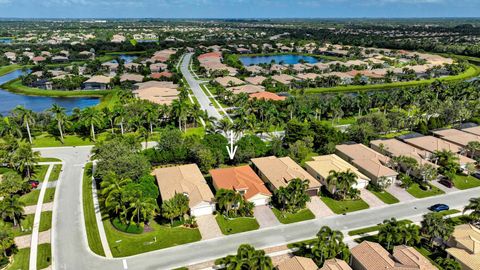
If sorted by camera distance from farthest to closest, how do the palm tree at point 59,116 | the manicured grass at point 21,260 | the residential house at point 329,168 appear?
1. the palm tree at point 59,116
2. the residential house at point 329,168
3. the manicured grass at point 21,260

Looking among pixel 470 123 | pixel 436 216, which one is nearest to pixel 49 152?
pixel 436 216

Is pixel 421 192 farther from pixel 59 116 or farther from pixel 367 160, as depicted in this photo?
pixel 59 116

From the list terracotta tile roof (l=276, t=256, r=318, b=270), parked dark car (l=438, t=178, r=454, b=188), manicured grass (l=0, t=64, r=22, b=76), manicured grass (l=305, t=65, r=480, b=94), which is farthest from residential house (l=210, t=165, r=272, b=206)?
manicured grass (l=0, t=64, r=22, b=76)

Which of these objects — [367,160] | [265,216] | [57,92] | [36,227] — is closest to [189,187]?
[265,216]

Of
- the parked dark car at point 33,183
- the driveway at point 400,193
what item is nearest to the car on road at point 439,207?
the driveway at point 400,193

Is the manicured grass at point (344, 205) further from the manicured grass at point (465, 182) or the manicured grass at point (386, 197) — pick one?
the manicured grass at point (465, 182)

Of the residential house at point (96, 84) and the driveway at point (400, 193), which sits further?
the residential house at point (96, 84)

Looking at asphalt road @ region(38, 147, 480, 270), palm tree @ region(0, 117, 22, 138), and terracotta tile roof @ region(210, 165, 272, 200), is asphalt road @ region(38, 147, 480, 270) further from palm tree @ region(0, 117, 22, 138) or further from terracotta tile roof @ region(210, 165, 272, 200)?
palm tree @ region(0, 117, 22, 138)

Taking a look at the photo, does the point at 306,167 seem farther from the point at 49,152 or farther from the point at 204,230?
the point at 49,152
